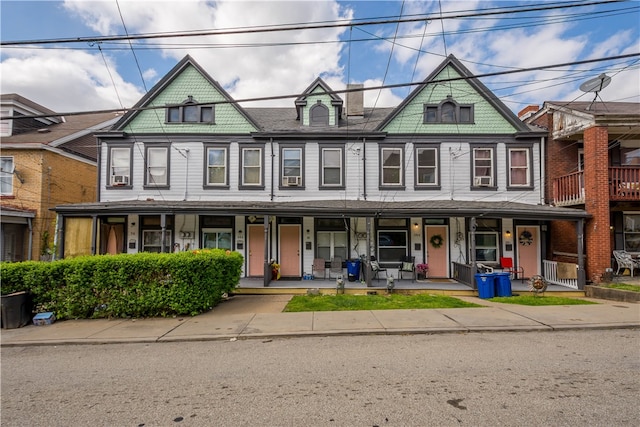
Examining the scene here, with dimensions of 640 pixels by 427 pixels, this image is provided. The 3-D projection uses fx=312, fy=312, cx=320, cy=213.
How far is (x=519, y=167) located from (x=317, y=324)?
12.1m

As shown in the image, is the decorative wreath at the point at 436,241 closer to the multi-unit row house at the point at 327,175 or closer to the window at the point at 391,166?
the multi-unit row house at the point at 327,175

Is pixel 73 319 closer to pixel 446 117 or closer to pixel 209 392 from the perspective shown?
pixel 209 392

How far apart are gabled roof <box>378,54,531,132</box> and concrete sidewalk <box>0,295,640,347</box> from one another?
8.50 meters

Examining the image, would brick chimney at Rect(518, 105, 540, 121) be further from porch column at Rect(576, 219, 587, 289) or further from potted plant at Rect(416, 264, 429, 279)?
potted plant at Rect(416, 264, 429, 279)

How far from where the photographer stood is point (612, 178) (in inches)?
474

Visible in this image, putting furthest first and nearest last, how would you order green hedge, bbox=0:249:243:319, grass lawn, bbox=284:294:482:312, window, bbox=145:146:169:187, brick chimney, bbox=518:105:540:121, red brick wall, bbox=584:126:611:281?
1. brick chimney, bbox=518:105:540:121
2. window, bbox=145:146:169:187
3. red brick wall, bbox=584:126:611:281
4. grass lawn, bbox=284:294:482:312
5. green hedge, bbox=0:249:243:319

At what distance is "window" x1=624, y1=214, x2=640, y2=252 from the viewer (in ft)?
43.0

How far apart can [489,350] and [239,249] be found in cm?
1061

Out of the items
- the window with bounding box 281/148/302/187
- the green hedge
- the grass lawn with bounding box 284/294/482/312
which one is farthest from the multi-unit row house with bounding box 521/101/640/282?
the green hedge

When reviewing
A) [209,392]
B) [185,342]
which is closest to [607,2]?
[209,392]

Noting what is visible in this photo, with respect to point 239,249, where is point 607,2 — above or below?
above

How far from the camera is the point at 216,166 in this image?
14.2 metres

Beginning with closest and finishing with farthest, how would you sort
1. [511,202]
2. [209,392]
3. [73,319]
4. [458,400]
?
[458,400] → [209,392] → [73,319] → [511,202]

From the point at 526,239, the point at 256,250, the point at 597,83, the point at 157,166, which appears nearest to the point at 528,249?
the point at 526,239
